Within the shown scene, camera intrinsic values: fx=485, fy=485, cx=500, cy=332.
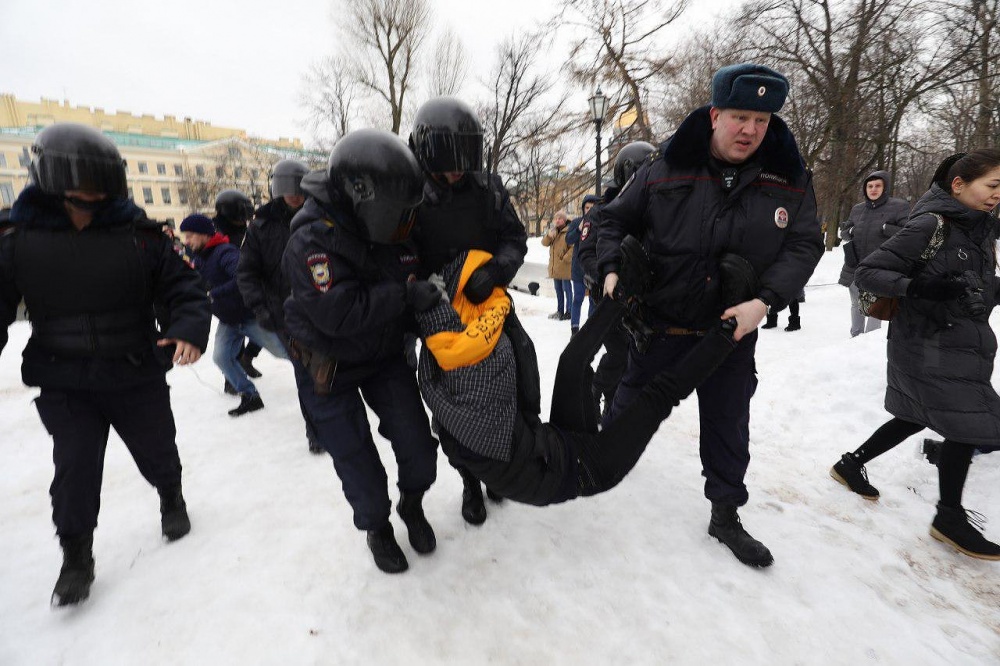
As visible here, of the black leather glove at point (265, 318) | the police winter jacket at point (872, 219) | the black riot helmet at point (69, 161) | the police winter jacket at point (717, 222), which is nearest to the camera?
the black riot helmet at point (69, 161)

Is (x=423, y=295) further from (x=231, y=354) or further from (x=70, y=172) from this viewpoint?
(x=231, y=354)

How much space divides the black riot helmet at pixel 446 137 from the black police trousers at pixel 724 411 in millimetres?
1259

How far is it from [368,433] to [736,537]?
5.80 ft

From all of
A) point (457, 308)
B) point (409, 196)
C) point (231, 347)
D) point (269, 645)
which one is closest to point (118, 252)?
point (409, 196)

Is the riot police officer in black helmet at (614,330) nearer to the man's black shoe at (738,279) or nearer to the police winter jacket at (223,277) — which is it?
the man's black shoe at (738,279)

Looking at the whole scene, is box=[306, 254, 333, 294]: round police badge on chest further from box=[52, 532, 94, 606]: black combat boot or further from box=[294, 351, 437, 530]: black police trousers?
box=[52, 532, 94, 606]: black combat boot

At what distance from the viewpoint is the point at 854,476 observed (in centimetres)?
276

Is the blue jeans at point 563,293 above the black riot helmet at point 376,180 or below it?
below

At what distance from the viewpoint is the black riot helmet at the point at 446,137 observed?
2.20 metres

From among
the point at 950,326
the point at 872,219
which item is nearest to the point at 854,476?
the point at 950,326

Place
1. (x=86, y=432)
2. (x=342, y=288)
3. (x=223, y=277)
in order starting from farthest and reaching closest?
(x=223, y=277) → (x=86, y=432) → (x=342, y=288)

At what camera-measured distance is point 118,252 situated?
2.10 m

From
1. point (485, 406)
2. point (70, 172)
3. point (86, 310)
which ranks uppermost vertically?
point (70, 172)

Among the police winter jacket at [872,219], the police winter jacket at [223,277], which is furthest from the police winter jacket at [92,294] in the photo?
the police winter jacket at [872,219]
